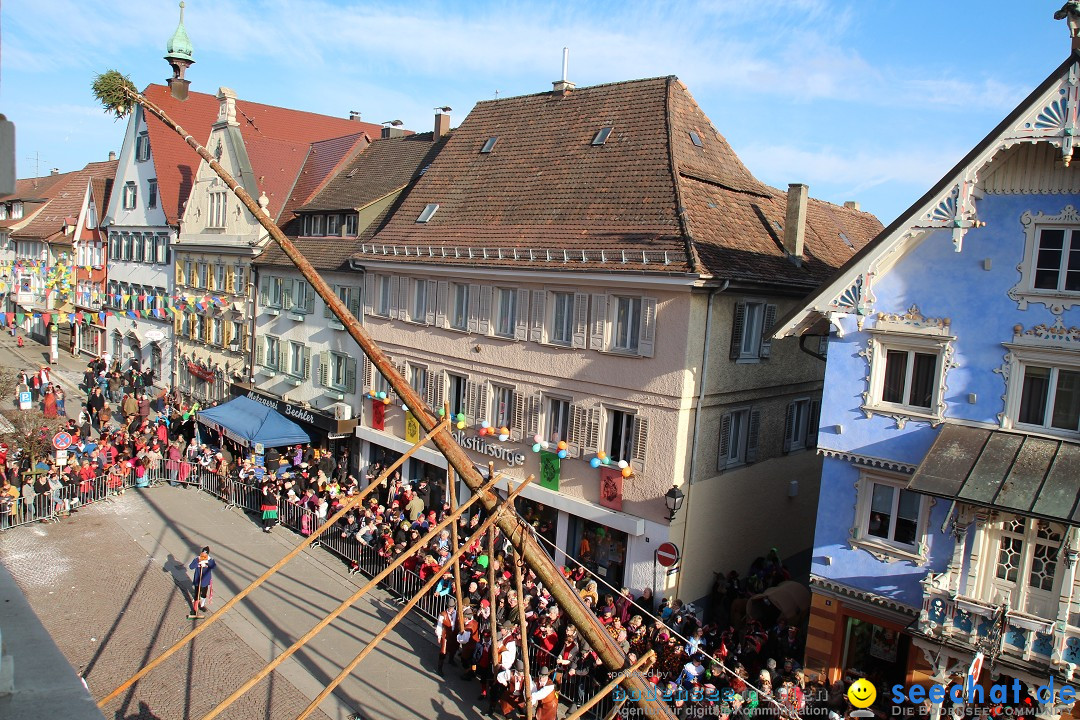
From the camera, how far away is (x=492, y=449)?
21859 millimetres

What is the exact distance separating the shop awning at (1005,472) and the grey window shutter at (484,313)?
39.6 feet

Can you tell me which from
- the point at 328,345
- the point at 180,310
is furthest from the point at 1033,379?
the point at 180,310

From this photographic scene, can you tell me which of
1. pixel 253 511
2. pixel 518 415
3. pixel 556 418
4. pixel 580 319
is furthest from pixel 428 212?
pixel 253 511

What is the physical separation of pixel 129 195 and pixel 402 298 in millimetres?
26657

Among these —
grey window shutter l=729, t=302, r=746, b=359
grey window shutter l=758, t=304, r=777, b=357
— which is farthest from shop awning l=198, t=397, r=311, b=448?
grey window shutter l=758, t=304, r=777, b=357

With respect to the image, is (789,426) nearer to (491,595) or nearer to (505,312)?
(505,312)

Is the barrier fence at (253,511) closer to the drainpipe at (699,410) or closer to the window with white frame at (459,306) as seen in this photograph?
the drainpipe at (699,410)

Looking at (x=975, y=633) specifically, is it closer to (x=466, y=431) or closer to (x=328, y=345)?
(x=466, y=431)

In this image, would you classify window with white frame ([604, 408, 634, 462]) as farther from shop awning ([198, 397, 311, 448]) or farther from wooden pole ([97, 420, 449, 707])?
shop awning ([198, 397, 311, 448])

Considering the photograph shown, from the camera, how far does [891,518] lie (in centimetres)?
1405

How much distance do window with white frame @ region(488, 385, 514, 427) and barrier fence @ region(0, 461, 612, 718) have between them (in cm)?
473

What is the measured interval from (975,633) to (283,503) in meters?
17.9

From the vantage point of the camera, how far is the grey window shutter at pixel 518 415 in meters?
21.2

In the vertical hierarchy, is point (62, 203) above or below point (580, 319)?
above
